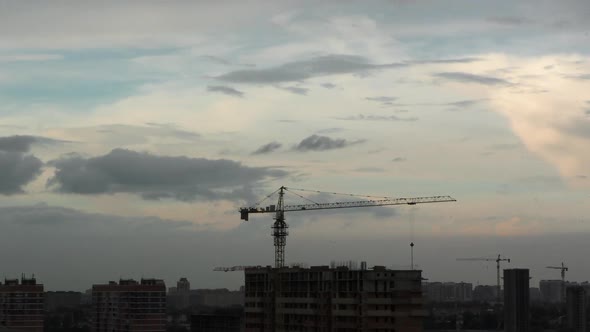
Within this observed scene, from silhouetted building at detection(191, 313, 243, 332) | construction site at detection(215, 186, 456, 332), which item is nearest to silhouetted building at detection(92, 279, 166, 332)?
silhouetted building at detection(191, 313, 243, 332)

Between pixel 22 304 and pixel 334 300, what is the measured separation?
109531 millimetres

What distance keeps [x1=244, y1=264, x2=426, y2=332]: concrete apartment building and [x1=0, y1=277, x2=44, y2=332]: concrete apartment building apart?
292 ft

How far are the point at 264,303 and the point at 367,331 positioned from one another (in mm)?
19645

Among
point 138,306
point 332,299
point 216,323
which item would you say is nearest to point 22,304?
point 138,306

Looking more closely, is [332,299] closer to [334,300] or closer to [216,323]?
[334,300]

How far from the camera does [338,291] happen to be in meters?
95.6

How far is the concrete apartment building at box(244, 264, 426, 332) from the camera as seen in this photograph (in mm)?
90375

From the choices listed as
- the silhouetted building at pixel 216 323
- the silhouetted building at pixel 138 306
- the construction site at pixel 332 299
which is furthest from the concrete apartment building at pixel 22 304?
the construction site at pixel 332 299

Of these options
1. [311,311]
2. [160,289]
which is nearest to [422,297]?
[311,311]

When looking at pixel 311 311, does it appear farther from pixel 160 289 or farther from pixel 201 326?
pixel 160 289

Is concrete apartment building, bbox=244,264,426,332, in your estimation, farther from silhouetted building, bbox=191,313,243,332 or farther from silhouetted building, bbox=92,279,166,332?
silhouetted building, bbox=92,279,166,332

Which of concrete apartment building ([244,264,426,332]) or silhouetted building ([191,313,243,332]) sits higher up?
concrete apartment building ([244,264,426,332])

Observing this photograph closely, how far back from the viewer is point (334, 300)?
95875 mm

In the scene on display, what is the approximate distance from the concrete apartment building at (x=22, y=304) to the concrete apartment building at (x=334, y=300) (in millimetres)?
88855
